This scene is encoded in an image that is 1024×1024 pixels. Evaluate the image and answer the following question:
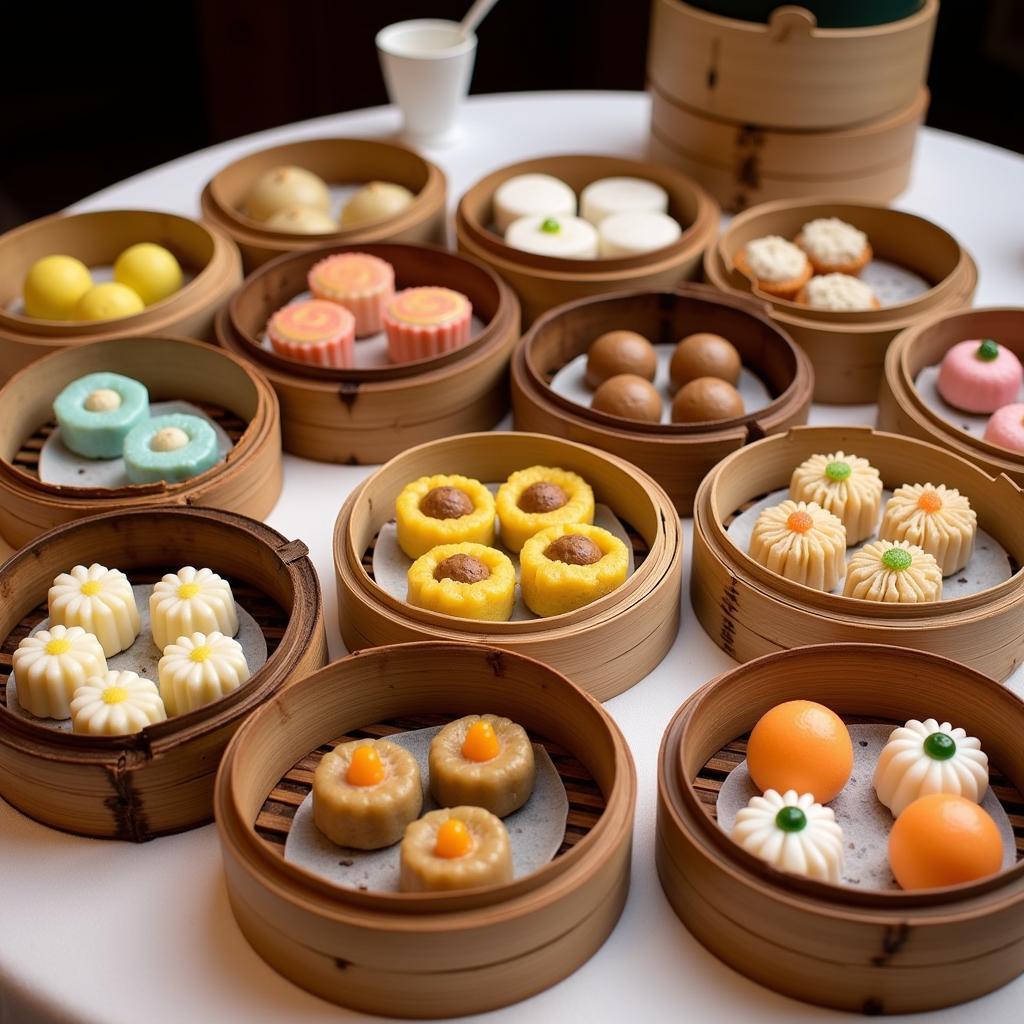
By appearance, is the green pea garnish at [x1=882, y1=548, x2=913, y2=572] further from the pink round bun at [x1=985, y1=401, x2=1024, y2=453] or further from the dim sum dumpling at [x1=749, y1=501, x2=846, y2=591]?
the pink round bun at [x1=985, y1=401, x2=1024, y2=453]

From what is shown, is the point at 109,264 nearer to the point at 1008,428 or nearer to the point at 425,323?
the point at 425,323

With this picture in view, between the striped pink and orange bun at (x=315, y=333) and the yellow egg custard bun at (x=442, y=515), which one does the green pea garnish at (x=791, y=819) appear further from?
the striped pink and orange bun at (x=315, y=333)

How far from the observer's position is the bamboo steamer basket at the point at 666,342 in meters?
2.66

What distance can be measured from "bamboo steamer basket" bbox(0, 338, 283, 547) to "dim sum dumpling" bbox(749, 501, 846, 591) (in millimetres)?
1038

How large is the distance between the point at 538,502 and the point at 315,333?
0.75 metres

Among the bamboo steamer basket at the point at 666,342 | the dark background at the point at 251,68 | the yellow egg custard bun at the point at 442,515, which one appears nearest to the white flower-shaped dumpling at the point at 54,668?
the yellow egg custard bun at the point at 442,515

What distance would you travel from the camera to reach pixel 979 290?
333cm

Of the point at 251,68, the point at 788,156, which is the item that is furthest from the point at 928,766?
the point at 251,68

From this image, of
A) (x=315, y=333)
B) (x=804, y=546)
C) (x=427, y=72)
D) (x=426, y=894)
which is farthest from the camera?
(x=427, y=72)

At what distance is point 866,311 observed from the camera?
9.71ft

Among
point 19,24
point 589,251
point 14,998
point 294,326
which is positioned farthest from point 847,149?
point 19,24

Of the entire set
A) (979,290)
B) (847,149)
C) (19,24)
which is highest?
(847,149)

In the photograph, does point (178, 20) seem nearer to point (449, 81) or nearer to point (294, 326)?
point (449, 81)

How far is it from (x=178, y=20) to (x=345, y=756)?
515cm
